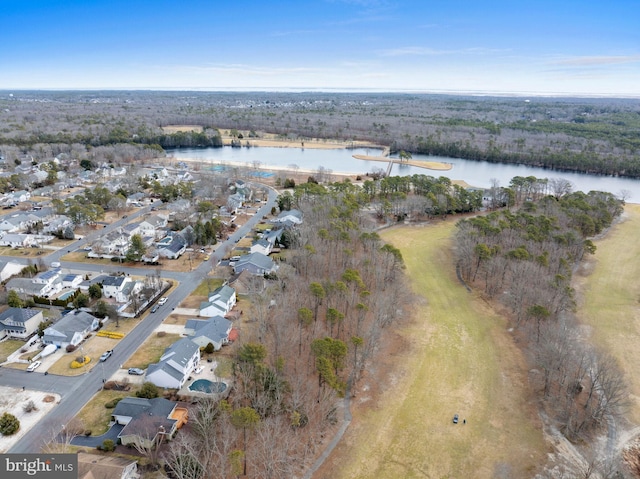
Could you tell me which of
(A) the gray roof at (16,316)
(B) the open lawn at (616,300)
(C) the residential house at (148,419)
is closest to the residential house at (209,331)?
(C) the residential house at (148,419)

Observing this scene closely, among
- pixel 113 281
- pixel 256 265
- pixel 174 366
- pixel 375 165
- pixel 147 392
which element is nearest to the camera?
pixel 147 392

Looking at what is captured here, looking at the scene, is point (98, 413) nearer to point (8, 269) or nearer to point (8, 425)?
point (8, 425)

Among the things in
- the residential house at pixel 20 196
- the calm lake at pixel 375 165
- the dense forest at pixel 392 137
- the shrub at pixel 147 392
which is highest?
the dense forest at pixel 392 137

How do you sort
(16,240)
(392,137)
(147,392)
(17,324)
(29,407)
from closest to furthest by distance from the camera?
1. (29,407)
2. (147,392)
3. (17,324)
4. (16,240)
5. (392,137)

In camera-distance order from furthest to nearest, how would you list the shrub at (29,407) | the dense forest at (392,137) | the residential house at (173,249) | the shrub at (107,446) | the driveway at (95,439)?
the dense forest at (392,137) → the residential house at (173,249) → the shrub at (29,407) → the driveway at (95,439) → the shrub at (107,446)

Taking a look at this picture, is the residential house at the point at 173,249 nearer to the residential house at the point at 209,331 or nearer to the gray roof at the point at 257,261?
the gray roof at the point at 257,261

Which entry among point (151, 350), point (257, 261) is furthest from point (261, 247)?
point (151, 350)

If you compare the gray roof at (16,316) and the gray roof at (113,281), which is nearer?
→ the gray roof at (16,316)

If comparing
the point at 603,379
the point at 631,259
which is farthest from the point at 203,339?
the point at 631,259
